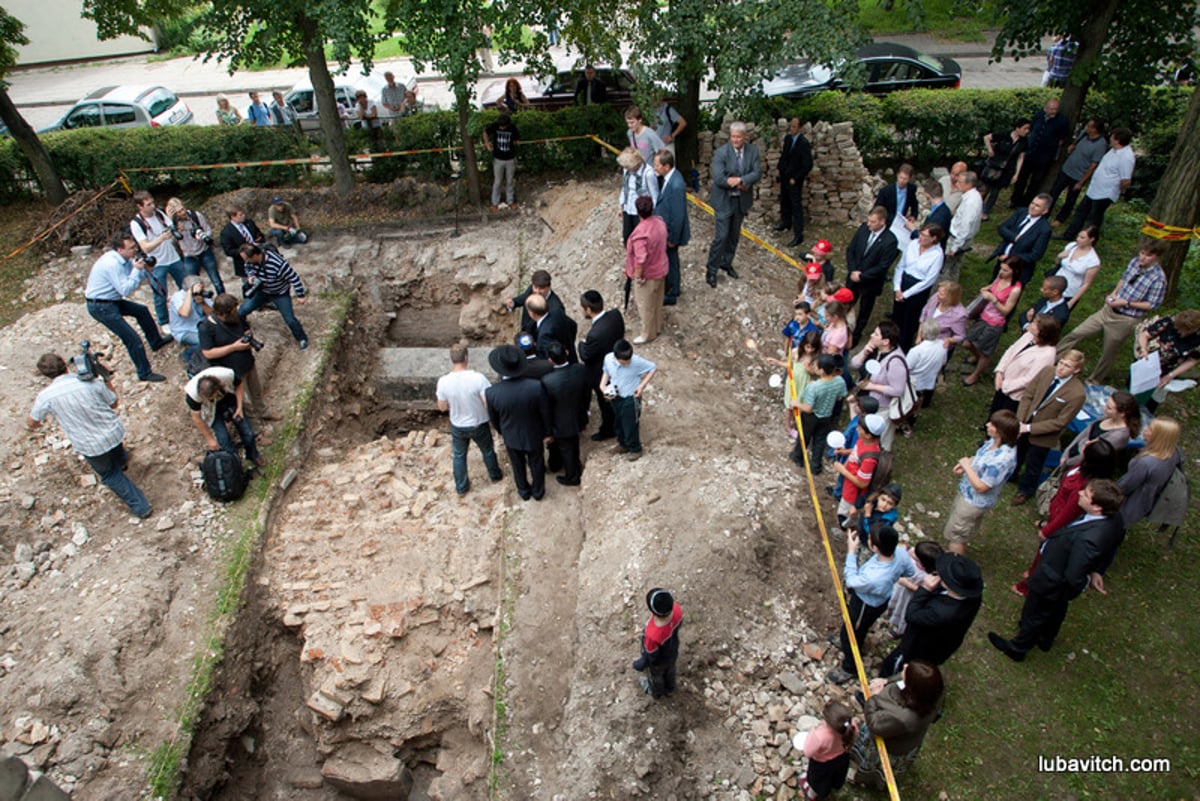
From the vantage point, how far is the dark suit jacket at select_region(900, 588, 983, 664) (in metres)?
4.82

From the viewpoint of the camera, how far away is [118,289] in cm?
882

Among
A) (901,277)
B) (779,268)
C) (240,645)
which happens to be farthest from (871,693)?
(779,268)

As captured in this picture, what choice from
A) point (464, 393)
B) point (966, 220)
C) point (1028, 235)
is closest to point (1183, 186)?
point (1028, 235)

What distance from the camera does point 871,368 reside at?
7.00m

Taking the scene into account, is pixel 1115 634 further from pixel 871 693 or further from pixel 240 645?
pixel 240 645

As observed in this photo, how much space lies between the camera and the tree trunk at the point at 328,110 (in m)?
11.5

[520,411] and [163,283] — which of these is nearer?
[520,411]

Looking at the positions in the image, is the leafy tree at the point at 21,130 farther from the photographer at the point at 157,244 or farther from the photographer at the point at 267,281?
the photographer at the point at 267,281

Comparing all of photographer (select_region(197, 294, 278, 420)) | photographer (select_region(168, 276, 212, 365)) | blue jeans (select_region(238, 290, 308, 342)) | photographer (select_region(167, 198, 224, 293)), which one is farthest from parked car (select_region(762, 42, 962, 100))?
photographer (select_region(168, 276, 212, 365))

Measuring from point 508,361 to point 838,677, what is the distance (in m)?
3.82

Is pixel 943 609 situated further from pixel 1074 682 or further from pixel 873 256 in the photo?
pixel 873 256

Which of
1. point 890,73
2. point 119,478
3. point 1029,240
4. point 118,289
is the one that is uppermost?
point 890,73

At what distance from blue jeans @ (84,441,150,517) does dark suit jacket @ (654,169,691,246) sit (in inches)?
255

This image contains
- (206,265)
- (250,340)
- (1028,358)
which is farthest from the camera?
(206,265)
